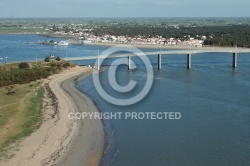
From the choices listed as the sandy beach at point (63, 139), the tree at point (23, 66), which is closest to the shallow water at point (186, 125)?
the sandy beach at point (63, 139)

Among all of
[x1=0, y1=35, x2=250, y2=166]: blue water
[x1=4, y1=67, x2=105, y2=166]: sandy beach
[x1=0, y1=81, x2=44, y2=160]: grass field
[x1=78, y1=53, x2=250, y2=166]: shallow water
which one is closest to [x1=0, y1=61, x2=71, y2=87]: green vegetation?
[x1=0, y1=81, x2=44, y2=160]: grass field

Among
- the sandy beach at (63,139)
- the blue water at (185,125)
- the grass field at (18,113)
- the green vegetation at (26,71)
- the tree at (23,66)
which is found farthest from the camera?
the tree at (23,66)

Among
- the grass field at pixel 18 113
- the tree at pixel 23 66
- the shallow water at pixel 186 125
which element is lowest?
the shallow water at pixel 186 125

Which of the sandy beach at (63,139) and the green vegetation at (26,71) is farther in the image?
the green vegetation at (26,71)

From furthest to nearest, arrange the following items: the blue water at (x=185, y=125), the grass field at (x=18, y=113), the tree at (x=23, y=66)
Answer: the tree at (x=23, y=66) < the grass field at (x=18, y=113) < the blue water at (x=185, y=125)

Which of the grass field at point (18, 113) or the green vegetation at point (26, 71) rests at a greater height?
the green vegetation at point (26, 71)

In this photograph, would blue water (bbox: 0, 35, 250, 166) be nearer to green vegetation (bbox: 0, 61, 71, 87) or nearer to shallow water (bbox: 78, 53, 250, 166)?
shallow water (bbox: 78, 53, 250, 166)

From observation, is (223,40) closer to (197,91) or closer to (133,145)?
(197,91)

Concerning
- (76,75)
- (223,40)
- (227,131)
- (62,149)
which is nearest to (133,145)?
(62,149)

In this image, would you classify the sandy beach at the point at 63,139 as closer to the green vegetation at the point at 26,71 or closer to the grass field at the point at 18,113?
the grass field at the point at 18,113
